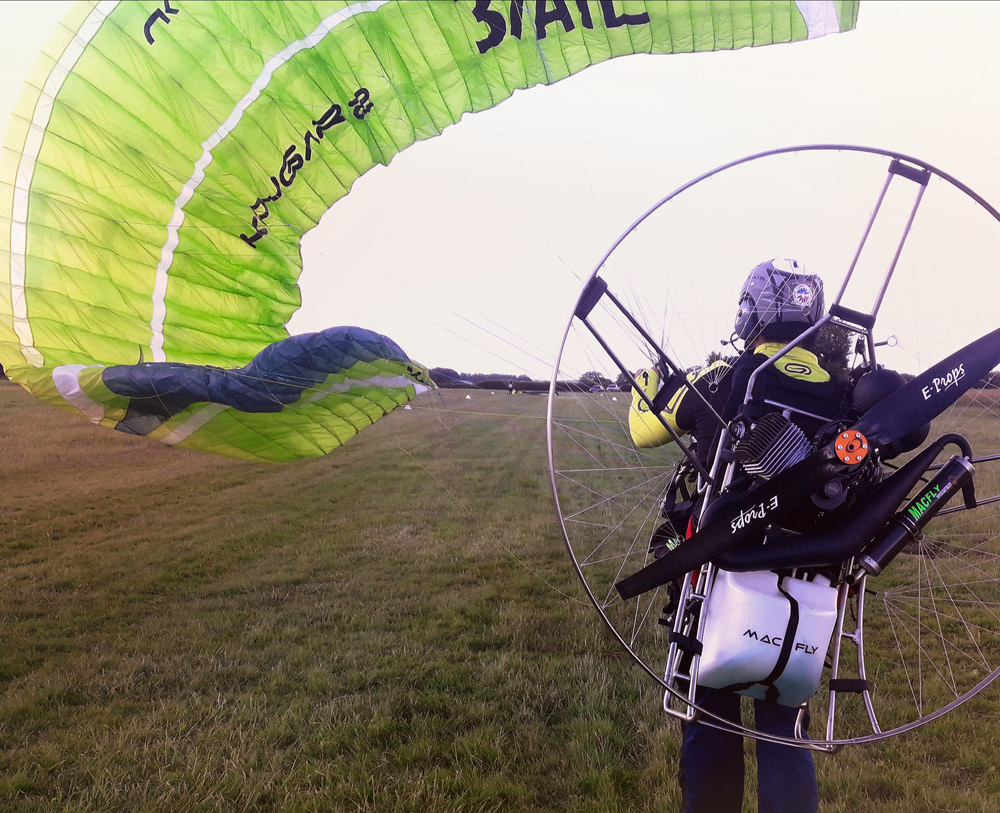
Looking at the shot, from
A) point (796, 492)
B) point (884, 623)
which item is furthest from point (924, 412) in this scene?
point (884, 623)

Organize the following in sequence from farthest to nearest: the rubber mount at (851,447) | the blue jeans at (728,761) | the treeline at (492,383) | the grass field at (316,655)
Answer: the grass field at (316,655), the treeline at (492,383), the blue jeans at (728,761), the rubber mount at (851,447)

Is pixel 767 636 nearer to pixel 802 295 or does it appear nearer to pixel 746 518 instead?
pixel 746 518

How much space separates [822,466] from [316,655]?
2.87 metres

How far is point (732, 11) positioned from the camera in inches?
98.0

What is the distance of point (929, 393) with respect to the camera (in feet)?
5.36

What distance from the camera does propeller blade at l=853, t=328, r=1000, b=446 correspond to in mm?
1604

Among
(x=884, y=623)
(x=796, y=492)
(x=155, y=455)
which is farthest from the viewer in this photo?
(x=155, y=455)

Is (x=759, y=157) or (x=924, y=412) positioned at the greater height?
(x=759, y=157)

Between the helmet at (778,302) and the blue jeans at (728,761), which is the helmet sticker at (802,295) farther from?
the blue jeans at (728,761)

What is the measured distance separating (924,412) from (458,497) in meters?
4.27

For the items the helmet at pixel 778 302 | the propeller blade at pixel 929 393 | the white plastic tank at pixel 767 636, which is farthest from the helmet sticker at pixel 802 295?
the white plastic tank at pixel 767 636

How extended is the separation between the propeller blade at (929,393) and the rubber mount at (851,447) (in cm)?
8

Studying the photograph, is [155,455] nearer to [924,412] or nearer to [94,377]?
[94,377]

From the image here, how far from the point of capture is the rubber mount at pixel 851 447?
154 cm
